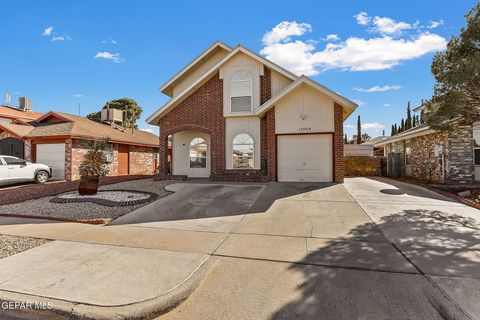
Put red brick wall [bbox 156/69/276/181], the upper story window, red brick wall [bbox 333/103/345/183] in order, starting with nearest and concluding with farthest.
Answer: red brick wall [bbox 333/103/345/183] < red brick wall [bbox 156/69/276/181] < the upper story window

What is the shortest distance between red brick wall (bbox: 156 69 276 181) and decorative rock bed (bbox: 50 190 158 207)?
160 inches

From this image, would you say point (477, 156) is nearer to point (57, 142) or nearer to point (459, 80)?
point (459, 80)

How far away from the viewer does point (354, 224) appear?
6.40 metres

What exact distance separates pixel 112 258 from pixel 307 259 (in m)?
3.53

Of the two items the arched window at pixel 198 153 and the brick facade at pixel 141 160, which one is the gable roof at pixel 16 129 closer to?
the brick facade at pixel 141 160

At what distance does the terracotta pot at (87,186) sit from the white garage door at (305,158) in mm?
8564

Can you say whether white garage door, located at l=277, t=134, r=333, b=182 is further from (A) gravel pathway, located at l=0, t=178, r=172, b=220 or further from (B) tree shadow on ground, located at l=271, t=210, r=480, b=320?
(A) gravel pathway, located at l=0, t=178, r=172, b=220

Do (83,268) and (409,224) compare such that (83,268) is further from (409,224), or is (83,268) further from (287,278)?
(409,224)

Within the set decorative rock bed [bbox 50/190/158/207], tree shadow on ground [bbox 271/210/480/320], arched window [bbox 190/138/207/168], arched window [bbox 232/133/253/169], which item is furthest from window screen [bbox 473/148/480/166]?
decorative rock bed [bbox 50/190/158/207]

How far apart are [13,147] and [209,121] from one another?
1503cm

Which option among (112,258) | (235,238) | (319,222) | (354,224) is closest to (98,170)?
(112,258)

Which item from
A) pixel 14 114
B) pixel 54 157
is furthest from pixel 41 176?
pixel 14 114

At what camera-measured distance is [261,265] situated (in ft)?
13.9

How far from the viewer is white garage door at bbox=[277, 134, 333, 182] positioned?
12.7 m
